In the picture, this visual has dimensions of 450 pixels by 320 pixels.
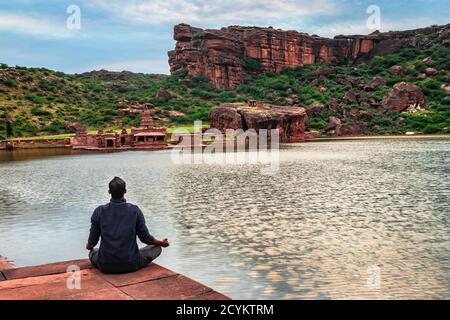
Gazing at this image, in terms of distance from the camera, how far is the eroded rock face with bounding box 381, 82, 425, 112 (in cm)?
9844

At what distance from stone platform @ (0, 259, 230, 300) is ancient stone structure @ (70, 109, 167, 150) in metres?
56.3

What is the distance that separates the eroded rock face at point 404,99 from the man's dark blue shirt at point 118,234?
97763 mm

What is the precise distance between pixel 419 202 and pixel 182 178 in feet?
45.1

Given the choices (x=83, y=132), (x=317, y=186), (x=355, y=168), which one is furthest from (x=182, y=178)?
(x=83, y=132)

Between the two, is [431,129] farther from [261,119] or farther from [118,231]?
[118,231]

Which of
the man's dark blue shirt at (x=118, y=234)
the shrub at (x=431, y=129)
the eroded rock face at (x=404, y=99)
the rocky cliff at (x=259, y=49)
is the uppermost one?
the rocky cliff at (x=259, y=49)

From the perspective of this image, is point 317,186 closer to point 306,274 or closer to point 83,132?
point 306,274

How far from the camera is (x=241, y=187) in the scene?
22.9 metres

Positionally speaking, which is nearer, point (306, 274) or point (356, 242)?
point (306, 274)

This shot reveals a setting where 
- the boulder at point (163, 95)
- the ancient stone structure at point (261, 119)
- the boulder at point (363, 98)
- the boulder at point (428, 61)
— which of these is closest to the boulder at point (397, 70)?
the boulder at point (428, 61)

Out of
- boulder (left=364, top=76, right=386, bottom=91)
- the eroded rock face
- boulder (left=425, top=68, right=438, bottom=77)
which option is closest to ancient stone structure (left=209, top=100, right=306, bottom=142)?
the eroded rock face

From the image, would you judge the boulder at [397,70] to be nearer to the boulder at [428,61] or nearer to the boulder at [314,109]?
the boulder at [428,61]

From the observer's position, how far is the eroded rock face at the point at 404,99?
98.4 m

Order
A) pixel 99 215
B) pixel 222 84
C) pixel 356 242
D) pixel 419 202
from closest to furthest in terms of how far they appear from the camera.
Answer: pixel 99 215 → pixel 356 242 → pixel 419 202 → pixel 222 84
